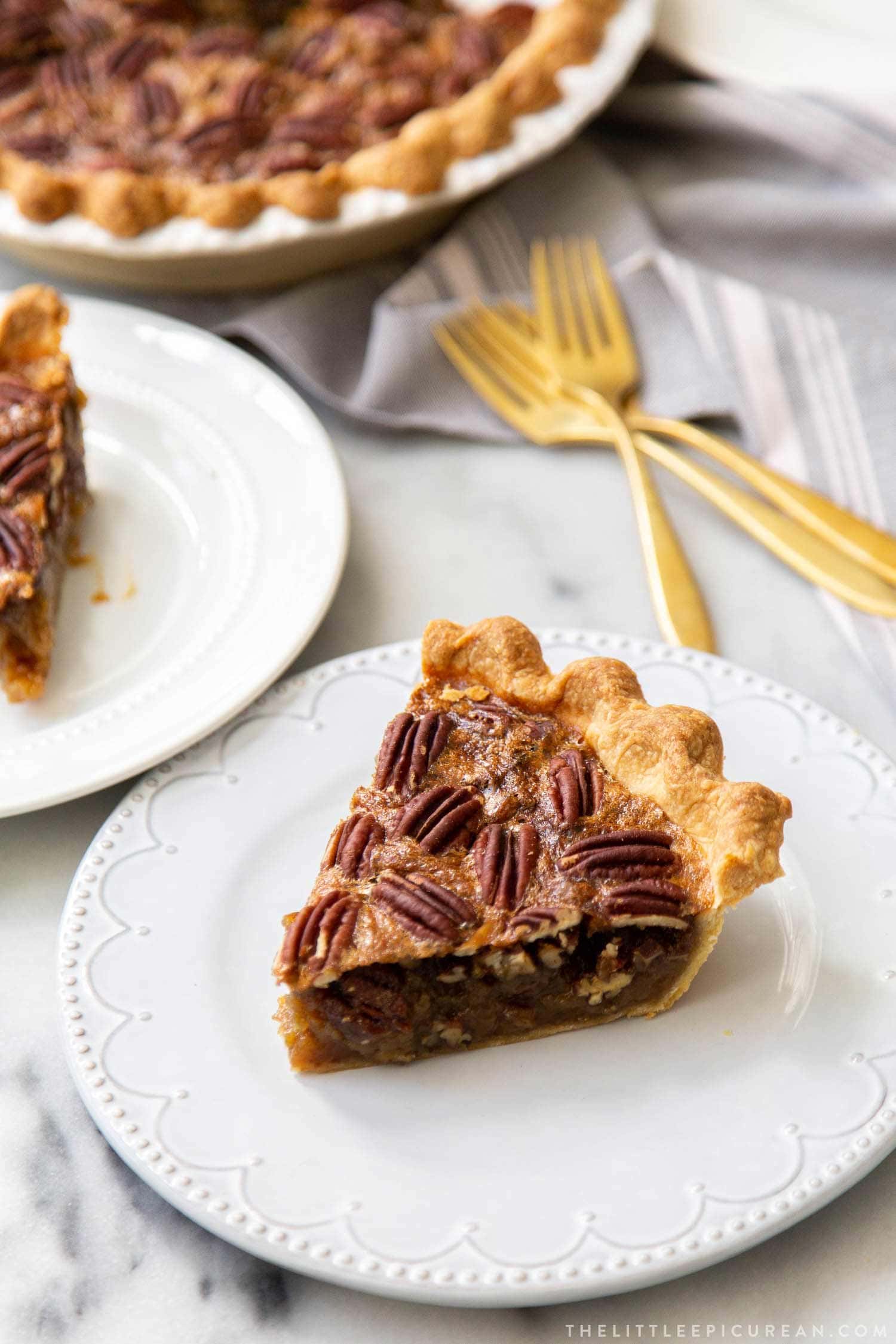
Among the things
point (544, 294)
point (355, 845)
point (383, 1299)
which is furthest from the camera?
point (544, 294)

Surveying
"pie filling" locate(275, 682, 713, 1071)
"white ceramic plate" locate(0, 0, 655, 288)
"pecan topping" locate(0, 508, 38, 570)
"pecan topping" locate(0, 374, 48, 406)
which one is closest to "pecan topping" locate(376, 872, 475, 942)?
"pie filling" locate(275, 682, 713, 1071)

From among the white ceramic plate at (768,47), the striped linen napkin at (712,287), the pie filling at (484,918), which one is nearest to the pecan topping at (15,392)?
the striped linen napkin at (712,287)

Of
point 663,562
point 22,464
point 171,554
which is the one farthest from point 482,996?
point 22,464

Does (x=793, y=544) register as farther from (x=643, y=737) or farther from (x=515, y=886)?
(x=515, y=886)

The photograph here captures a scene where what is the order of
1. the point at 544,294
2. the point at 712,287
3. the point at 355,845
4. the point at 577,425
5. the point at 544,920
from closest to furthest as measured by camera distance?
the point at 544,920 < the point at 355,845 < the point at 577,425 < the point at 712,287 < the point at 544,294

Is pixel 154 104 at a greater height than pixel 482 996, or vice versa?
pixel 154 104

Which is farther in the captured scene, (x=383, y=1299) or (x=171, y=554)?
(x=171, y=554)

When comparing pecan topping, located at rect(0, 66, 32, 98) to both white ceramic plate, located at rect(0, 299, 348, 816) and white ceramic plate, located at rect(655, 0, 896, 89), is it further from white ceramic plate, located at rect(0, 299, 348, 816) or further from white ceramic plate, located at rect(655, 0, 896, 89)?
white ceramic plate, located at rect(655, 0, 896, 89)

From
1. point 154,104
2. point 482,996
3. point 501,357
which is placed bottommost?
point 482,996
